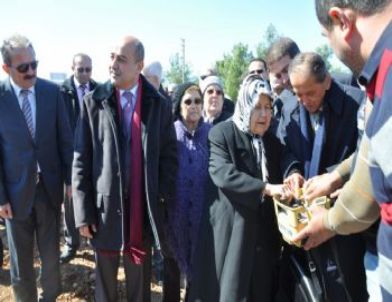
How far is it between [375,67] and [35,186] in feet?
8.88

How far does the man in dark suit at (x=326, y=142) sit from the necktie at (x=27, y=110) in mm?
1955

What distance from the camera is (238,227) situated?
2562 mm

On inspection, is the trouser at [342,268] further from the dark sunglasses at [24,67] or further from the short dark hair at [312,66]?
the dark sunglasses at [24,67]

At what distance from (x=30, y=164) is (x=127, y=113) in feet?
2.95

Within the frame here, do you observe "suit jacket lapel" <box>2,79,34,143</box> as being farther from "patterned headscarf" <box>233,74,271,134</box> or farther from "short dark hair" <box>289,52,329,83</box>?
"short dark hair" <box>289,52,329,83</box>

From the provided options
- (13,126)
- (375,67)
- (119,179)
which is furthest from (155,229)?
(375,67)

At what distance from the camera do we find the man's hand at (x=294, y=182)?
229cm

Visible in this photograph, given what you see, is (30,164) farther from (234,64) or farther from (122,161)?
(234,64)

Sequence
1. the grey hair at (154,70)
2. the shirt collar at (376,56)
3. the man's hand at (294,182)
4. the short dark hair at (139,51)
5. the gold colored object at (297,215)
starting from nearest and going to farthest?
the shirt collar at (376,56)
the gold colored object at (297,215)
the man's hand at (294,182)
the short dark hair at (139,51)
the grey hair at (154,70)

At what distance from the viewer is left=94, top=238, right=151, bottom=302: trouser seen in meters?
2.97

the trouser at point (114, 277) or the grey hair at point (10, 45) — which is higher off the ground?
the grey hair at point (10, 45)

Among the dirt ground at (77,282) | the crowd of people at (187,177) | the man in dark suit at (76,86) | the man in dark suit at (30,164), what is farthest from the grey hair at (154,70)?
the dirt ground at (77,282)

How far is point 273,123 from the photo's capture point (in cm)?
292

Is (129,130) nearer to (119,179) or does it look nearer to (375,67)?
(119,179)
